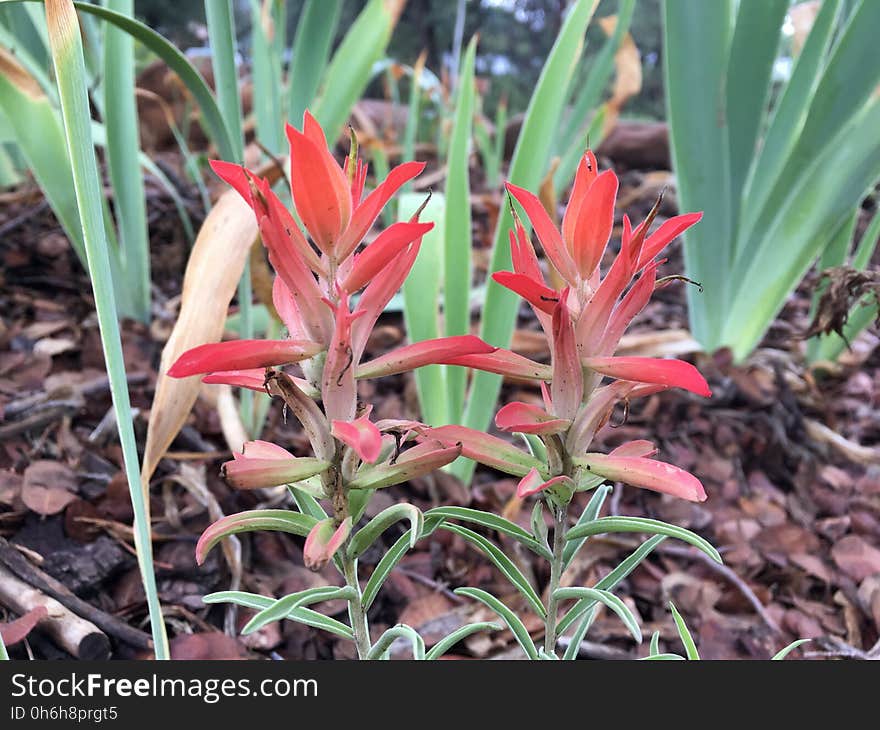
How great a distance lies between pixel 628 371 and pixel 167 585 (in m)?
0.54

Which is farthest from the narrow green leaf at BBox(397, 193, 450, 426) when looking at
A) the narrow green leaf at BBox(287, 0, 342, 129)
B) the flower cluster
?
the flower cluster

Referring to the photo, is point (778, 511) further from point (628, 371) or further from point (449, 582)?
point (628, 371)

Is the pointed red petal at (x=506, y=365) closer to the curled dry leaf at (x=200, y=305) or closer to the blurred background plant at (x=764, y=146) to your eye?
the curled dry leaf at (x=200, y=305)

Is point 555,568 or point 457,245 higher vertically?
point 457,245

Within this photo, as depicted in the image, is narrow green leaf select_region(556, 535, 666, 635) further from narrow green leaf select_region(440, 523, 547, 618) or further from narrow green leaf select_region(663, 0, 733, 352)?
narrow green leaf select_region(663, 0, 733, 352)

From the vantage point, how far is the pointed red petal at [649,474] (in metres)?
0.31

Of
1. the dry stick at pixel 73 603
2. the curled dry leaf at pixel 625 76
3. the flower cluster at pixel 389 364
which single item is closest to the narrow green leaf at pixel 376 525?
the flower cluster at pixel 389 364

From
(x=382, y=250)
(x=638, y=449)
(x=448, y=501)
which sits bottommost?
(x=448, y=501)

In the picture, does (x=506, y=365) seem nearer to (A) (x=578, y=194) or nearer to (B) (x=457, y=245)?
(A) (x=578, y=194)

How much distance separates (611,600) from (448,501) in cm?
51

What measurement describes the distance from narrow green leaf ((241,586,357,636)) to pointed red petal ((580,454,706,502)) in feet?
0.46

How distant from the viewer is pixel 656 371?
0.31 meters

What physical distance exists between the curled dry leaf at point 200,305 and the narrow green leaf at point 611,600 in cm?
30

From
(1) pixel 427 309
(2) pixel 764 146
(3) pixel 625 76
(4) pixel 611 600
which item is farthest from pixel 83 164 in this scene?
(3) pixel 625 76
